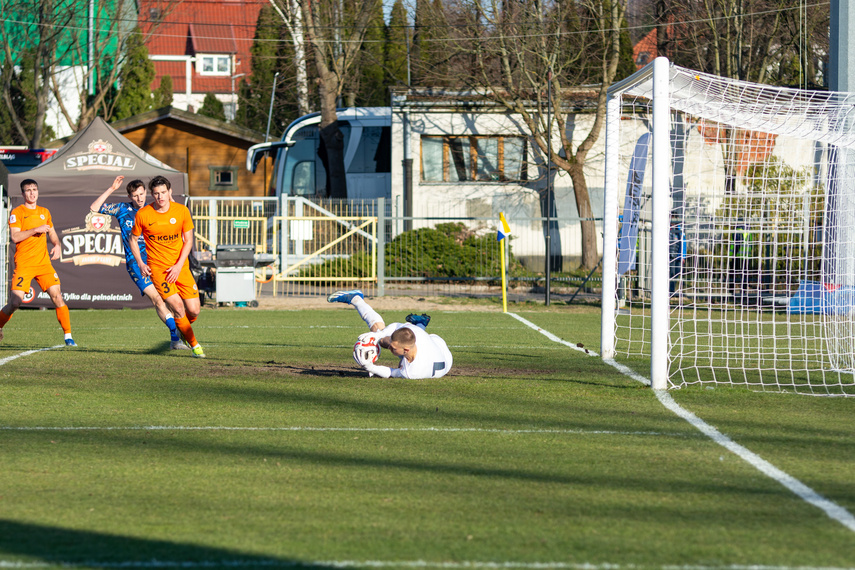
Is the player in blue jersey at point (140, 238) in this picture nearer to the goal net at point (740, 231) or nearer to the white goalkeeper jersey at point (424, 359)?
the white goalkeeper jersey at point (424, 359)

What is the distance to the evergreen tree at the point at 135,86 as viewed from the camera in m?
39.1

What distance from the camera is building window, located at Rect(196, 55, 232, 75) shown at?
6856cm

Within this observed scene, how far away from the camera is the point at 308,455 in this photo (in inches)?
239

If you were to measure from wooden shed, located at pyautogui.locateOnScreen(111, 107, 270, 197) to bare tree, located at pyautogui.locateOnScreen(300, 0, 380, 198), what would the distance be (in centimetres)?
524

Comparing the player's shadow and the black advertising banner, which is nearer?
the player's shadow

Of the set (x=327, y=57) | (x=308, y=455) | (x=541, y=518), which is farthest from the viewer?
(x=327, y=57)

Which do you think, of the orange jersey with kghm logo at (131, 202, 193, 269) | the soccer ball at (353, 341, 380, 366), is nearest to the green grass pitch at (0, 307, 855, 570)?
the soccer ball at (353, 341, 380, 366)

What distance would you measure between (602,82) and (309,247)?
1019 centimetres

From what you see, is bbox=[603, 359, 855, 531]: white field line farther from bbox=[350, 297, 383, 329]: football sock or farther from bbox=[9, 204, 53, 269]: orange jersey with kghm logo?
bbox=[9, 204, 53, 269]: orange jersey with kghm logo

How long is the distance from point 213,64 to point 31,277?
199 ft

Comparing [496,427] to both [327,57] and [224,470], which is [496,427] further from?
[327,57]

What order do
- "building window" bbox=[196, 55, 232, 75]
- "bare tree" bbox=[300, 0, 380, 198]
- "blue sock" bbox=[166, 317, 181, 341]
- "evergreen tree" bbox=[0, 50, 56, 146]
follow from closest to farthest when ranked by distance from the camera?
"blue sock" bbox=[166, 317, 181, 341], "bare tree" bbox=[300, 0, 380, 198], "evergreen tree" bbox=[0, 50, 56, 146], "building window" bbox=[196, 55, 232, 75]

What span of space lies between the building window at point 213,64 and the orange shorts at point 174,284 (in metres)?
60.9

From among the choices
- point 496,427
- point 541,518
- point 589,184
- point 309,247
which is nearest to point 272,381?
point 496,427
